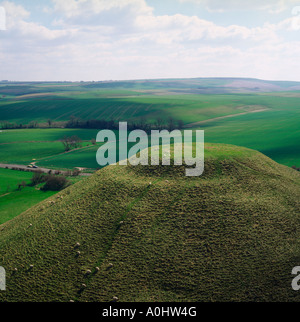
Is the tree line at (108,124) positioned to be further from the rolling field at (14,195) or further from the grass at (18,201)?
the grass at (18,201)

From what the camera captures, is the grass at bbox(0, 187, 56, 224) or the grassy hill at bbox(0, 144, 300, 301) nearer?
the grassy hill at bbox(0, 144, 300, 301)

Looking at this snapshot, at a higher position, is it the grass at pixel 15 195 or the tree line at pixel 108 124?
the tree line at pixel 108 124

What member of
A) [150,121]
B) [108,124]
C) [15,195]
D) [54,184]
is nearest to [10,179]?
[15,195]

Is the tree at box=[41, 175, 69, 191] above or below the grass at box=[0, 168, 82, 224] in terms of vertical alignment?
above

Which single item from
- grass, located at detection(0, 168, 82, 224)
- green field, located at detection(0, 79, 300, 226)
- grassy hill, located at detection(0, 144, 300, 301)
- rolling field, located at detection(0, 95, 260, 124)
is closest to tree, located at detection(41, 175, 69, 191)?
grass, located at detection(0, 168, 82, 224)

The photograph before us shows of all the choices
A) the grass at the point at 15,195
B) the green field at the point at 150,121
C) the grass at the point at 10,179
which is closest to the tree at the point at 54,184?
the grass at the point at 15,195

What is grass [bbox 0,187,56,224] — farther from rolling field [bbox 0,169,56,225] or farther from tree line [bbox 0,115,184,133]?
tree line [bbox 0,115,184,133]

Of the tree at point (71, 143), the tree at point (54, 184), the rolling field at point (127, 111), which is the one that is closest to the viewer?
the tree at point (54, 184)

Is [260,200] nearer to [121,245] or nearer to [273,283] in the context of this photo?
[273,283]

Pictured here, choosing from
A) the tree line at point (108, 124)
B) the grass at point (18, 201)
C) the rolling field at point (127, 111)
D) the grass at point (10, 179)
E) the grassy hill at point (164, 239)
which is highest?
the rolling field at point (127, 111)

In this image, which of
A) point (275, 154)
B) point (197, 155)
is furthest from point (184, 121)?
point (197, 155)
